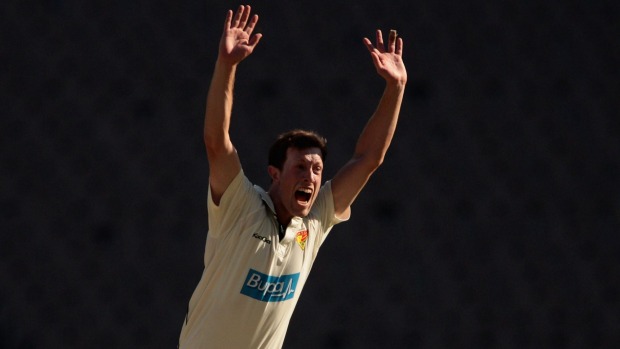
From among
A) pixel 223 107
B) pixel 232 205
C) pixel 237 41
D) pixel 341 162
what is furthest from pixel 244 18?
pixel 341 162

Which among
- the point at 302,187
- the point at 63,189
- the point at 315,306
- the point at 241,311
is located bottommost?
the point at 315,306

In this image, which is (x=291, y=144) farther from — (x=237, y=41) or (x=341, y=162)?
(x=341, y=162)

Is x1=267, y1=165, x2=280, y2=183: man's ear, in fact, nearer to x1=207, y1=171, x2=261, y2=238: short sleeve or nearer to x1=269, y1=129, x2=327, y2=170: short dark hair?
x1=269, y1=129, x2=327, y2=170: short dark hair

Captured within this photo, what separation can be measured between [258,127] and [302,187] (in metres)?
1.39

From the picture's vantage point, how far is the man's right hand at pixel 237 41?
10.8ft

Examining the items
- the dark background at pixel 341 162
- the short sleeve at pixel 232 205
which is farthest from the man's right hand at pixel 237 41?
the dark background at pixel 341 162

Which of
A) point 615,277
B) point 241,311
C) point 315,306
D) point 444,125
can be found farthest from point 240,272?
point 615,277

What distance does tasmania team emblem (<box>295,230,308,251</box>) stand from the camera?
139 inches

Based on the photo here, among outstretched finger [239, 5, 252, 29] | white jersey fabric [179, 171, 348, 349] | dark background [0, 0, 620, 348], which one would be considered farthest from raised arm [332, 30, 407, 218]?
dark background [0, 0, 620, 348]

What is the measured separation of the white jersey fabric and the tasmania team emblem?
0.02m

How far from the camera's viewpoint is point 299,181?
350 centimetres

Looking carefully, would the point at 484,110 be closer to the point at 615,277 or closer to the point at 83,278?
the point at 615,277

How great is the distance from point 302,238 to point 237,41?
0.64m

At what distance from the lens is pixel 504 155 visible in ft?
16.9
